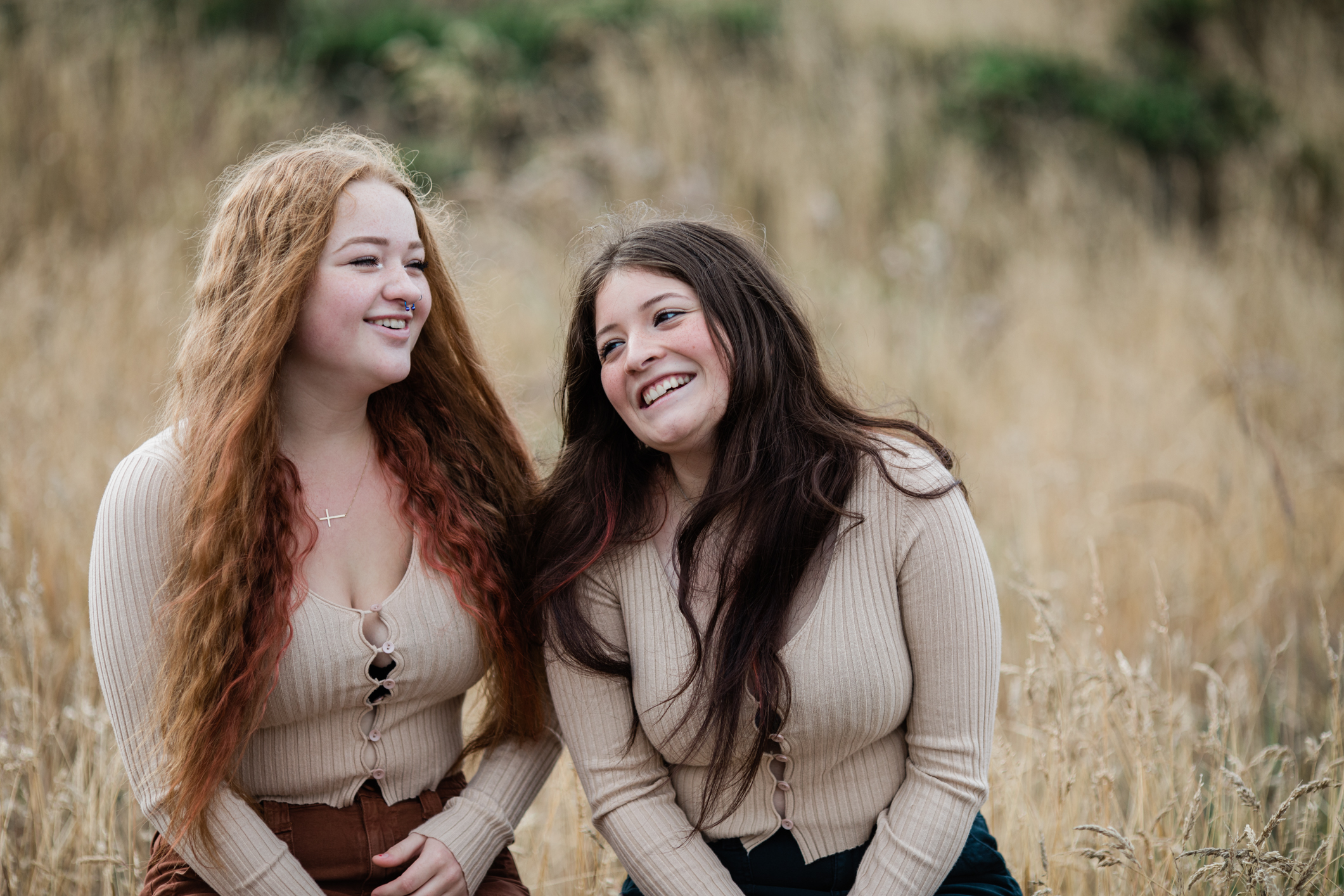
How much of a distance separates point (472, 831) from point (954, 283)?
17.9 feet

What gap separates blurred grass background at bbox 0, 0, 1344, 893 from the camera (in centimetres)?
238

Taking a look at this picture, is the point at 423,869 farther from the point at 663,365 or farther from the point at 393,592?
the point at 663,365

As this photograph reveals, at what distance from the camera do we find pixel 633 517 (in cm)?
208

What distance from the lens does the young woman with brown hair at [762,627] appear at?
1867 millimetres

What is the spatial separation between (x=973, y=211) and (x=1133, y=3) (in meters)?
4.14

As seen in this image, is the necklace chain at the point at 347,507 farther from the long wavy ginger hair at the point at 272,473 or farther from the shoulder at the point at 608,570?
the shoulder at the point at 608,570

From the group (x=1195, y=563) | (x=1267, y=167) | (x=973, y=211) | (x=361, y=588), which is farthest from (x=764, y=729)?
(x=1267, y=167)


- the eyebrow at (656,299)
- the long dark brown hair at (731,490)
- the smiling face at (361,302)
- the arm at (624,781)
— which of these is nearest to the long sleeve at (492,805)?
the arm at (624,781)

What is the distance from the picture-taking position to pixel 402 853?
6.30 ft

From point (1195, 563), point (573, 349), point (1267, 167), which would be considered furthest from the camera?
point (1267, 167)

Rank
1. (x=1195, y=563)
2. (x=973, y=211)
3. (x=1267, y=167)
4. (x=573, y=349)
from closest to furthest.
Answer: (x=573, y=349) → (x=1195, y=563) → (x=973, y=211) → (x=1267, y=167)

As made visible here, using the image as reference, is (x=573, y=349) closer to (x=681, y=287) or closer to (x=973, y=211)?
(x=681, y=287)

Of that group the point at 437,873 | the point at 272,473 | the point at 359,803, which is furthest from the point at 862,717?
the point at 272,473

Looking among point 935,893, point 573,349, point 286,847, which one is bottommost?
point 935,893
